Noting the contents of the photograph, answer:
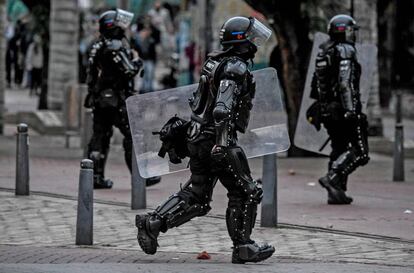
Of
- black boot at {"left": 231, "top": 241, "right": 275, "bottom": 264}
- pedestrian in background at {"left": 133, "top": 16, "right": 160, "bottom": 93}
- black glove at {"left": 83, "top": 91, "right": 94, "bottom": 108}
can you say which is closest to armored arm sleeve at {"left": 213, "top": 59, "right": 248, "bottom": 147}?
black boot at {"left": 231, "top": 241, "right": 275, "bottom": 264}

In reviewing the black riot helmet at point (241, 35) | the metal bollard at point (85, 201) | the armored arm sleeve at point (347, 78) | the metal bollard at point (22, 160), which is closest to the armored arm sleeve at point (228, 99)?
the black riot helmet at point (241, 35)

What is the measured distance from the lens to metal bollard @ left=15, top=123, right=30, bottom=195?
14102 millimetres

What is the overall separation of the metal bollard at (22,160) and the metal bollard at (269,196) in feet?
9.48

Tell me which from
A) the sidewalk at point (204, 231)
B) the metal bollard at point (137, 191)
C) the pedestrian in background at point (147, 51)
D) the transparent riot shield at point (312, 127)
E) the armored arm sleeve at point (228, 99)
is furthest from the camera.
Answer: the pedestrian in background at point (147, 51)

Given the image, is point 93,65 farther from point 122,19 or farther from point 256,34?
point 256,34

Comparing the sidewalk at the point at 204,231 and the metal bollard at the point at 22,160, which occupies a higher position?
the metal bollard at the point at 22,160

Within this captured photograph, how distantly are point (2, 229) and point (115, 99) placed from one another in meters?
3.22

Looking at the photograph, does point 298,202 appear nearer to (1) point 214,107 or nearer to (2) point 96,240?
(2) point 96,240

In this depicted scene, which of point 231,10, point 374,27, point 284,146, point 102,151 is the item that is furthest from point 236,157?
point 231,10

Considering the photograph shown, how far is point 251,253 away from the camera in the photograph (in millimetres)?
10188

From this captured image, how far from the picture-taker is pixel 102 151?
15.6 m

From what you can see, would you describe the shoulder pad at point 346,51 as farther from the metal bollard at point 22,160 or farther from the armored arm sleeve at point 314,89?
the metal bollard at point 22,160

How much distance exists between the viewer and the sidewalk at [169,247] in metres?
10.2

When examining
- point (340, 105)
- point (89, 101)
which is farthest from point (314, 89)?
point (89, 101)
